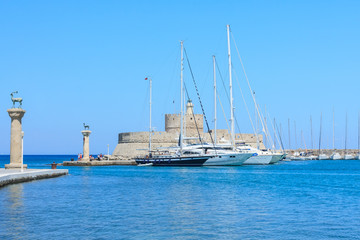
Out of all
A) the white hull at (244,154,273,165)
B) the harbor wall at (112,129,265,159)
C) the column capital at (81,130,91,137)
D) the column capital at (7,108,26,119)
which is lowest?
the white hull at (244,154,273,165)

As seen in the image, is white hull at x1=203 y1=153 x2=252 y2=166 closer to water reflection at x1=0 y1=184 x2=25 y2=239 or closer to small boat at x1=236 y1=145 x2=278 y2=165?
small boat at x1=236 y1=145 x2=278 y2=165

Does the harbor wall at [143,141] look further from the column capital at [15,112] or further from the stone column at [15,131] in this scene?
the column capital at [15,112]

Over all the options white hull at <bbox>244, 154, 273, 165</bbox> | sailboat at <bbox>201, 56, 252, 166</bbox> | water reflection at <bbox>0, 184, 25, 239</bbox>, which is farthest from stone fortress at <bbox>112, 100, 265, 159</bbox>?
water reflection at <bbox>0, 184, 25, 239</bbox>

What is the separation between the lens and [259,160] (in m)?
46.2

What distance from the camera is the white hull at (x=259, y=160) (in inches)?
1790

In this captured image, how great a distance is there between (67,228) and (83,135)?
33582mm

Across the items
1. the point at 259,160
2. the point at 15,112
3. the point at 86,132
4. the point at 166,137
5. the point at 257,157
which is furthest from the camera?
the point at 166,137

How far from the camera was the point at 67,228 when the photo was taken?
33.6ft

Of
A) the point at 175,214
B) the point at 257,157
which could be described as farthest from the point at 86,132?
the point at 175,214

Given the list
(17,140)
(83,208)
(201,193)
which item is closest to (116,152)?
(17,140)

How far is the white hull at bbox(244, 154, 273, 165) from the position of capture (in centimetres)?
4546

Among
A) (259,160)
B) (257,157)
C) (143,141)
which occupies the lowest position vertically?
(259,160)

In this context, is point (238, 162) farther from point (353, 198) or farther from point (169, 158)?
point (353, 198)

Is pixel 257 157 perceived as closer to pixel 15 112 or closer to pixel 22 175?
pixel 15 112
